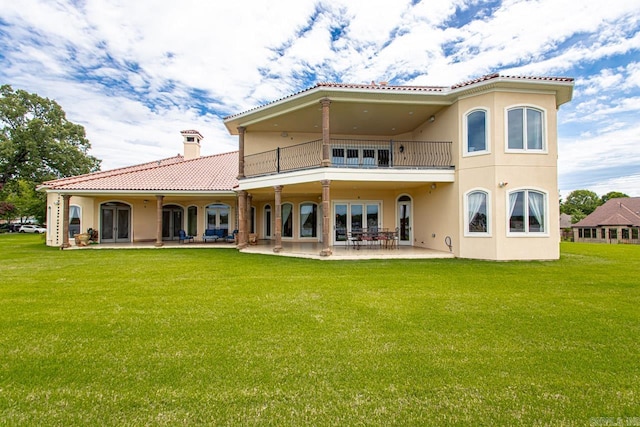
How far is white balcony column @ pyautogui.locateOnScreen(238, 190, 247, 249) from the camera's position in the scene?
14.4 m

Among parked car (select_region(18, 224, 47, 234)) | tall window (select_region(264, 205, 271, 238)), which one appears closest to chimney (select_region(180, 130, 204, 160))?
tall window (select_region(264, 205, 271, 238))

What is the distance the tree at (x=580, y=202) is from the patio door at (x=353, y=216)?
68.7 meters

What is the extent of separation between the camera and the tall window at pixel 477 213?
11.1m

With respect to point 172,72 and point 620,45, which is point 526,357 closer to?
point 620,45

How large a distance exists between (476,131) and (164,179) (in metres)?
15.4

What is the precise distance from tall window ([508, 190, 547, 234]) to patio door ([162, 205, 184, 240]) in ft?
58.8

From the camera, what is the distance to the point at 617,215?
38.1m

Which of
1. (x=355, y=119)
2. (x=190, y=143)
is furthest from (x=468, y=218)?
(x=190, y=143)

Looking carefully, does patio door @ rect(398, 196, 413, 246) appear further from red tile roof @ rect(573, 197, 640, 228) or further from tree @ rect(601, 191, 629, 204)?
tree @ rect(601, 191, 629, 204)

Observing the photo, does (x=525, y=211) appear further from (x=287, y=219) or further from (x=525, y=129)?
(x=287, y=219)

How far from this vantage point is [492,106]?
35.6 ft

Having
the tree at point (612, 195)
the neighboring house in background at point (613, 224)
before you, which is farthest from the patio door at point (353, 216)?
the tree at point (612, 195)

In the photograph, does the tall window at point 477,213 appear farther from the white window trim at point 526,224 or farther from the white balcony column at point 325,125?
the white balcony column at point 325,125

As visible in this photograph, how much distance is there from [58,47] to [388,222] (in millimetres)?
18621
